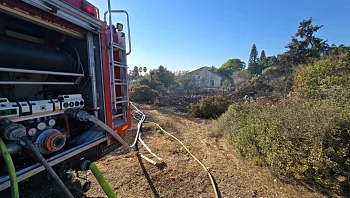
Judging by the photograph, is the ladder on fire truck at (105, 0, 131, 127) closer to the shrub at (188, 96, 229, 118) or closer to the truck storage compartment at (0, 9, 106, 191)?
the truck storage compartment at (0, 9, 106, 191)

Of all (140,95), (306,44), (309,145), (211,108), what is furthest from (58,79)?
(306,44)

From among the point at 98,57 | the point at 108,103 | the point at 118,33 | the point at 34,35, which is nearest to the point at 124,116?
the point at 108,103

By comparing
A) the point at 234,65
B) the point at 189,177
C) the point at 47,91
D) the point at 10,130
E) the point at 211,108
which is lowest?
the point at 189,177

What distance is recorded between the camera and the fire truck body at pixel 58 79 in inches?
64.0

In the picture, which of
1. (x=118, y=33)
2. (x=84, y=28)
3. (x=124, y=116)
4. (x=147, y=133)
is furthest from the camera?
(x=147, y=133)

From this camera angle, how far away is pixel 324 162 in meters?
2.49

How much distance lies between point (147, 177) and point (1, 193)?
191 cm

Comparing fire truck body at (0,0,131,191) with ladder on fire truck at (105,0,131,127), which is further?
ladder on fire truck at (105,0,131,127)

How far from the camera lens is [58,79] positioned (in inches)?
97.7

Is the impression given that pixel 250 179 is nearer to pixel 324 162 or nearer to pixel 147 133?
pixel 324 162

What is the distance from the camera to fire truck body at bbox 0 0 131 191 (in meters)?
1.62

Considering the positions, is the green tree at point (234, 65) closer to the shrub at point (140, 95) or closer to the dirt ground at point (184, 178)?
the shrub at point (140, 95)

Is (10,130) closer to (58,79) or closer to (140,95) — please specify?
(58,79)

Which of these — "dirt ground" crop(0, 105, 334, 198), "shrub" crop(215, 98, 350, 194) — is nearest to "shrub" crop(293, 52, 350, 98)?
"shrub" crop(215, 98, 350, 194)
